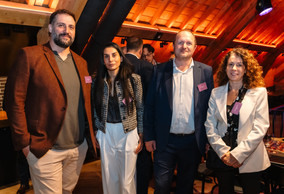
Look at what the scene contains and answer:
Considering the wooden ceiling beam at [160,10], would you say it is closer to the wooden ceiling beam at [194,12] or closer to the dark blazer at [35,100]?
the wooden ceiling beam at [194,12]

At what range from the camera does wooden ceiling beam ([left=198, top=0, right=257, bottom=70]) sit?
231 inches

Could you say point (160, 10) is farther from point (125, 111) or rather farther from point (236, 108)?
point (236, 108)

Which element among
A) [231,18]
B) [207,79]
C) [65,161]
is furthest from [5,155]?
[231,18]

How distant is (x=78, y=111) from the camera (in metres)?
2.01

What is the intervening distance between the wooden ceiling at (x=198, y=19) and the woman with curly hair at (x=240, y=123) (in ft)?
7.70

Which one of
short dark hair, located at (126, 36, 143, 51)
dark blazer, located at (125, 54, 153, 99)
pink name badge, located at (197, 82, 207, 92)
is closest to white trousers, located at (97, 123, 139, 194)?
pink name badge, located at (197, 82, 207, 92)

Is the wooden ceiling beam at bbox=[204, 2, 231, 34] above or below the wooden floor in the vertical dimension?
above

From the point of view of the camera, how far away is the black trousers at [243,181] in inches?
76.0

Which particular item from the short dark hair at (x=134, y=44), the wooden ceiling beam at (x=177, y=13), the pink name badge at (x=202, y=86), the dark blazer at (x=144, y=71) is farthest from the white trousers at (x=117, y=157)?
the wooden ceiling beam at (x=177, y=13)

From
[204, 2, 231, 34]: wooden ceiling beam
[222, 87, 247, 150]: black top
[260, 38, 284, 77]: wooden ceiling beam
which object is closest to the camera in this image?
[222, 87, 247, 150]: black top

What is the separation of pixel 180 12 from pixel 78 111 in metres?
4.46

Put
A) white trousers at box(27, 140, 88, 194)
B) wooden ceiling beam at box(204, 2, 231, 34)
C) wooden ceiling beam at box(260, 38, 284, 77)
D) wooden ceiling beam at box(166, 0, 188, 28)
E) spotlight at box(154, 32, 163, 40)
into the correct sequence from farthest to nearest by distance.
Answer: wooden ceiling beam at box(260, 38, 284, 77) < wooden ceiling beam at box(204, 2, 231, 34) < spotlight at box(154, 32, 163, 40) < wooden ceiling beam at box(166, 0, 188, 28) < white trousers at box(27, 140, 88, 194)

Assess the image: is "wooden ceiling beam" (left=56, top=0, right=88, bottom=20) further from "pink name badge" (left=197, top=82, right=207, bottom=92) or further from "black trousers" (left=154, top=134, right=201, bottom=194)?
"black trousers" (left=154, top=134, right=201, bottom=194)

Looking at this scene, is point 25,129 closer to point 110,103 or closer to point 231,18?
point 110,103
